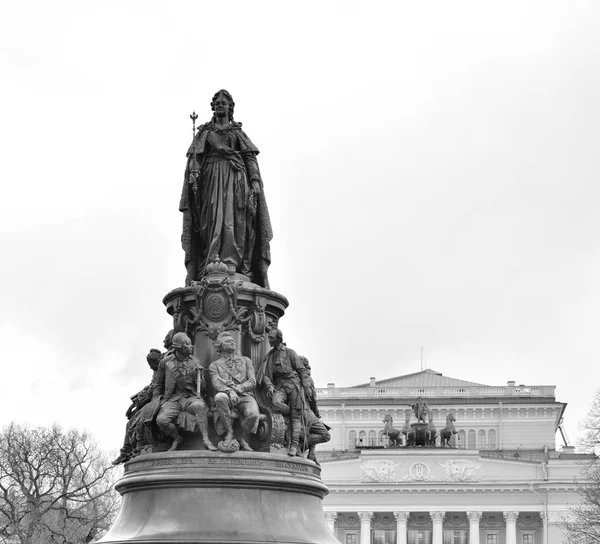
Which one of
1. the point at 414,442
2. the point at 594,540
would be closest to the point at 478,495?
the point at 414,442

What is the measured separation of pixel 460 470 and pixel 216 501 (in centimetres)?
7987

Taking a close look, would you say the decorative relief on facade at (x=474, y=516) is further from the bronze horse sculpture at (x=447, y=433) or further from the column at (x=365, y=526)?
the column at (x=365, y=526)

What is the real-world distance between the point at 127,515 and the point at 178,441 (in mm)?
993

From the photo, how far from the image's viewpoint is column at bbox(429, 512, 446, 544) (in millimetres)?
92062

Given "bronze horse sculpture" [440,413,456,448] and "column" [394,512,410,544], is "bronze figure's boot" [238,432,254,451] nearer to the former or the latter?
"bronze horse sculpture" [440,413,456,448]

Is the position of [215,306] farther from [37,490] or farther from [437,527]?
[437,527]

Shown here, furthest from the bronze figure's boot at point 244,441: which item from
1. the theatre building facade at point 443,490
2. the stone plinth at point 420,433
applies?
the stone plinth at point 420,433

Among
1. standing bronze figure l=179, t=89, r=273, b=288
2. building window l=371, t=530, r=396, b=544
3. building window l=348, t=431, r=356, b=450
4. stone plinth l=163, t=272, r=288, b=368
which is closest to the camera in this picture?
stone plinth l=163, t=272, r=288, b=368

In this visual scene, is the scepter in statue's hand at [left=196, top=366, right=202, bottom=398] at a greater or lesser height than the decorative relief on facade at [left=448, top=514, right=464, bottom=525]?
lesser

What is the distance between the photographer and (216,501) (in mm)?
13133

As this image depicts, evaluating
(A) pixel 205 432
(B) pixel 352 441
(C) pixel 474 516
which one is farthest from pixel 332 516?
(A) pixel 205 432

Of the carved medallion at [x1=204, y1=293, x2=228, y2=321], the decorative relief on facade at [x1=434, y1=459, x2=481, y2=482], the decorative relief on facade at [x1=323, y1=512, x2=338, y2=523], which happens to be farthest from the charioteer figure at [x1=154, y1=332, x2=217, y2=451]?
the decorative relief on facade at [x1=323, y1=512, x2=338, y2=523]

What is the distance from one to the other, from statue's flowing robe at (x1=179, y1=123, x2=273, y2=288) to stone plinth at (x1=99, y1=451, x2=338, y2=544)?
2.58 m

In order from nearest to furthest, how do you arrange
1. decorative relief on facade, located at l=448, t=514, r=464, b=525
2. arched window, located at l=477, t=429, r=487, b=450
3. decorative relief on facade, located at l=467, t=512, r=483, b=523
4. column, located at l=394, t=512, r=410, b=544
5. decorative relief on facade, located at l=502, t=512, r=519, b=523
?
decorative relief on facade, located at l=502, t=512, r=519, b=523 < decorative relief on facade, located at l=467, t=512, r=483, b=523 < column, located at l=394, t=512, r=410, b=544 < decorative relief on facade, located at l=448, t=514, r=464, b=525 < arched window, located at l=477, t=429, r=487, b=450
